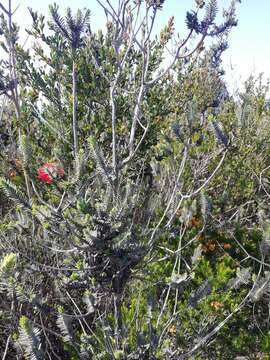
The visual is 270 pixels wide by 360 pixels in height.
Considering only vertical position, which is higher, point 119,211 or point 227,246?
point 119,211

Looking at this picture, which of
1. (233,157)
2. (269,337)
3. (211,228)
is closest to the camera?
(269,337)

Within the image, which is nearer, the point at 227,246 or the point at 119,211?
the point at 119,211

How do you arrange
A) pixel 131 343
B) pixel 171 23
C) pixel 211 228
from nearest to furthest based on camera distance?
pixel 131 343, pixel 171 23, pixel 211 228

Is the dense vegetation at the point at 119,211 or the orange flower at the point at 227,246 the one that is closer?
the dense vegetation at the point at 119,211

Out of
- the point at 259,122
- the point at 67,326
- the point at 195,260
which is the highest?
the point at 259,122

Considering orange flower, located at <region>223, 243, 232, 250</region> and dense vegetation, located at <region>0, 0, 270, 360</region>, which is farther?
orange flower, located at <region>223, 243, 232, 250</region>

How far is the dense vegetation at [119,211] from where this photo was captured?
208 centimetres

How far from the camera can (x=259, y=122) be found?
19.5 feet

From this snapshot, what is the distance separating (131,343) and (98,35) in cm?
272

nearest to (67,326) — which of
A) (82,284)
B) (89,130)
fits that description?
(82,284)

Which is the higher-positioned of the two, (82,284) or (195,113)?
(195,113)

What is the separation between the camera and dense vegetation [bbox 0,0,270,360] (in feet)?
6.83

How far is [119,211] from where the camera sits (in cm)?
204

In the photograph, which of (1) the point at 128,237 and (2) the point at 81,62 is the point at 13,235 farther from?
(2) the point at 81,62
